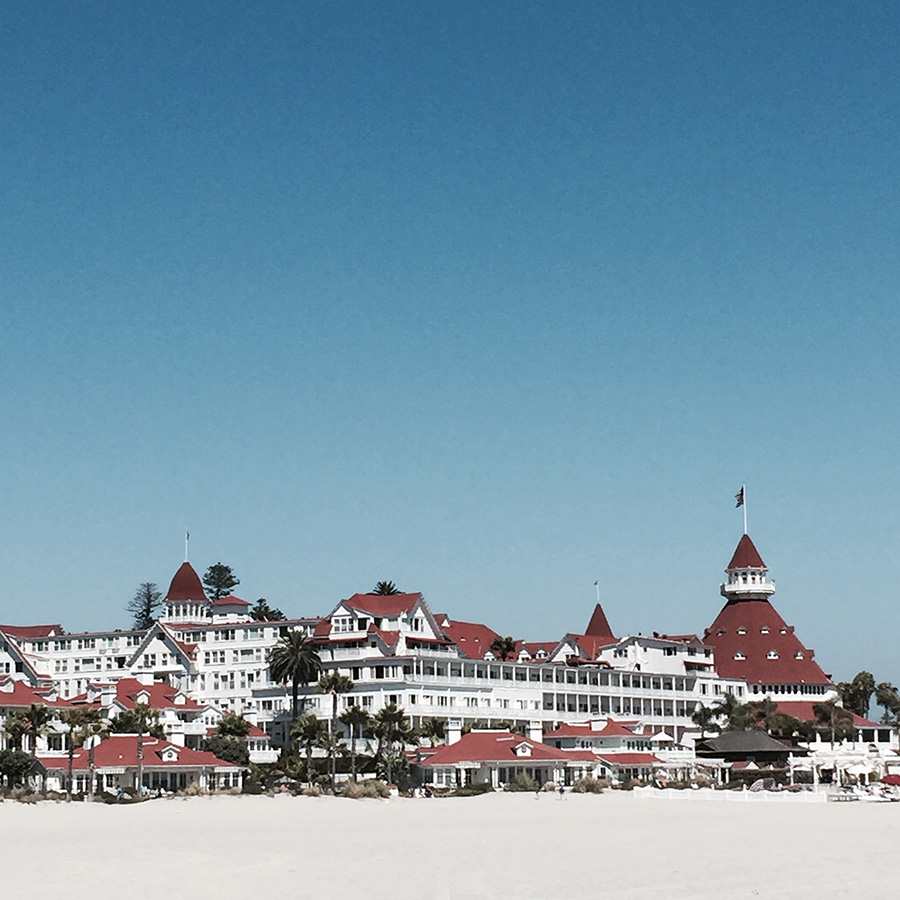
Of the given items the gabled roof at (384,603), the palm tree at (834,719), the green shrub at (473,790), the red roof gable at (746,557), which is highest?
the red roof gable at (746,557)

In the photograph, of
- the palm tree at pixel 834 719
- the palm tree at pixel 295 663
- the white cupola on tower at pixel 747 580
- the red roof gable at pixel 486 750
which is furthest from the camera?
the white cupola on tower at pixel 747 580

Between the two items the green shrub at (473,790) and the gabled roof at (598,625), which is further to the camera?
the gabled roof at (598,625)

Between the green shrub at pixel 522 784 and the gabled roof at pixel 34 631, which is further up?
the gabled roof at pixel 34 631

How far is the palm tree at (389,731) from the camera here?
84.4 m

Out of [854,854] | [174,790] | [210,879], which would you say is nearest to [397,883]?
[210,879]

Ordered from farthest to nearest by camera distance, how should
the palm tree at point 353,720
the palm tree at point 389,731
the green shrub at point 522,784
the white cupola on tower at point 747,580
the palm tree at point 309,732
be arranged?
1. the white cupola on tower at point 747,580
2. the palm tree at point 309,732
3. the palm tree at point 389,731
4. the palm tree at point 353,720
5. the green shrub at point 522,784

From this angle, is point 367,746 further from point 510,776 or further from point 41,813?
point 41,813

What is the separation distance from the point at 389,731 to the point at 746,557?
196ft

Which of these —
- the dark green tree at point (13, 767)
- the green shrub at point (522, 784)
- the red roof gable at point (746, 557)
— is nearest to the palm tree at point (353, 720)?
the green shrub at point (522, 784)

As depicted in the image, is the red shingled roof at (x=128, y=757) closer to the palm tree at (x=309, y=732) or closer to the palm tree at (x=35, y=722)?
the palm tree at (x=35, y=722)

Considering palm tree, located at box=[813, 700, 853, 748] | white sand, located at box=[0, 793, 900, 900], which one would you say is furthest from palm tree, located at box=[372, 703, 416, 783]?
palm tree, located at box=[813, 700, 853, 748]

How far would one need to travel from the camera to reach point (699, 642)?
122 meters

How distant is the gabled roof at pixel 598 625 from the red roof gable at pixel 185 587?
3595 cm

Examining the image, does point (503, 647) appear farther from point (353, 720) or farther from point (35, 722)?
point (35, 722)
